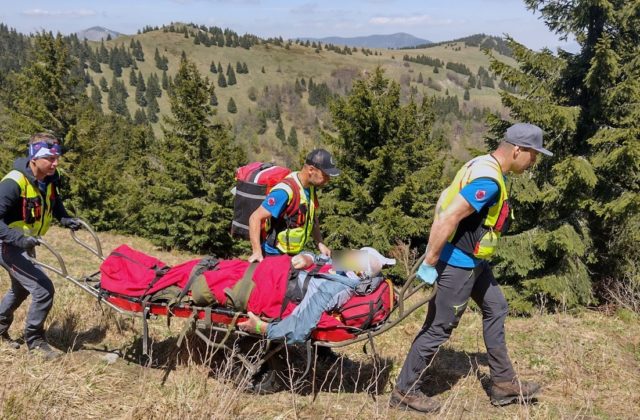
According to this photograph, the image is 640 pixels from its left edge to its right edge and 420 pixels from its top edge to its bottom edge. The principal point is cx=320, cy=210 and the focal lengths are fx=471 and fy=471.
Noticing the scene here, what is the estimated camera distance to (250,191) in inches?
202

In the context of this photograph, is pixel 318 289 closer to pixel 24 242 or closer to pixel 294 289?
pixel 294 289

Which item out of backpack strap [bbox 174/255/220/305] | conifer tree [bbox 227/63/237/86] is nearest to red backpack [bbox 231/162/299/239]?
backpack strap [bbox 174/255/220/305]

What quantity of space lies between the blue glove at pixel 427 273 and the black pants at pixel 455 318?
28 centimetres

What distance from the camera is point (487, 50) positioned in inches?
416

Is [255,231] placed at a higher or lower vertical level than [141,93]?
higher

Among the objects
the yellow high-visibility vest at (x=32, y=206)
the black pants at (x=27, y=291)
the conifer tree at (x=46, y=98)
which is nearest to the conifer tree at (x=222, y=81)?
the conifer tree at (x=46, y=98)

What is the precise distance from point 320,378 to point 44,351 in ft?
9.61

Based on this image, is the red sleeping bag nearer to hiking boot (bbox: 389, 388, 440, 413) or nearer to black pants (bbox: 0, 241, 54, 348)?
hiking boot (bbox: 389, 388, 440, 413)

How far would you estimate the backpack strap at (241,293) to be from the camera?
413 centimetres

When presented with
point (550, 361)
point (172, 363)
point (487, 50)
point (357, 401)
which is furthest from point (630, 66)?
point (172, 363)

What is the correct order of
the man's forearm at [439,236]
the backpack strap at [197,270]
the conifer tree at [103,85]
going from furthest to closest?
the conifer tree at [103,85], the backpack strap at [197,270], the man's forearm at [439,236]

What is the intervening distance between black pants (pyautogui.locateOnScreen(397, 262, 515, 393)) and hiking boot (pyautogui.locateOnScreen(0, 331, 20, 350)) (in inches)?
163

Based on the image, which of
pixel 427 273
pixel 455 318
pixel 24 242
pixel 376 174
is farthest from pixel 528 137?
pixel 376 174

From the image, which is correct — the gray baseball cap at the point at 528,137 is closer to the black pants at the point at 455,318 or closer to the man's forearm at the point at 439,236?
the man's forearm at the point at 439,236
